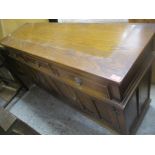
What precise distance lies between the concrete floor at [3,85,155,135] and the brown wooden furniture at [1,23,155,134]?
0.14 m

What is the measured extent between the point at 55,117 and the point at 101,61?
1.02m

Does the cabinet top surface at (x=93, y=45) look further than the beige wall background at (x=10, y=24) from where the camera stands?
No

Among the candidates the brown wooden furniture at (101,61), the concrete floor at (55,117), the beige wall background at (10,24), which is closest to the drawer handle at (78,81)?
the brown wooden furniture at (101,61)

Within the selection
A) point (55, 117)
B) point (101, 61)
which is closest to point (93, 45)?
point (101, 61)

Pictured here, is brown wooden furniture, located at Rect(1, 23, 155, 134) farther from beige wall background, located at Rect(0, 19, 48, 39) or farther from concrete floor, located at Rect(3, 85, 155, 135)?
beige wall background, located at Rect(0, 19, 48, 39)

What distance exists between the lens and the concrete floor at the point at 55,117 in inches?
64.5

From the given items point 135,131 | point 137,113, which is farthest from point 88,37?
point 135,131

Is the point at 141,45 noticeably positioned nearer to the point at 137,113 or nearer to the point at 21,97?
the point at 137,113

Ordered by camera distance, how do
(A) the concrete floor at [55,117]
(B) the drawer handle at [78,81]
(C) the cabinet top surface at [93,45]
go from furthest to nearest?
(A) the concrete floor at [55,117]
(B) the drawer handle at [78,81]
(C) the cabinet top surface at [93,45]

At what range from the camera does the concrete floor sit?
1.64 m

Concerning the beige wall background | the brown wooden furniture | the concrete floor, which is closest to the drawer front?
the brown wooden furniture

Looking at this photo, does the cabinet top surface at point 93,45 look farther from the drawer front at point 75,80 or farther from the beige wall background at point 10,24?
the beige wall background at point 10,24

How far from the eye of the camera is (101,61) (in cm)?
105
